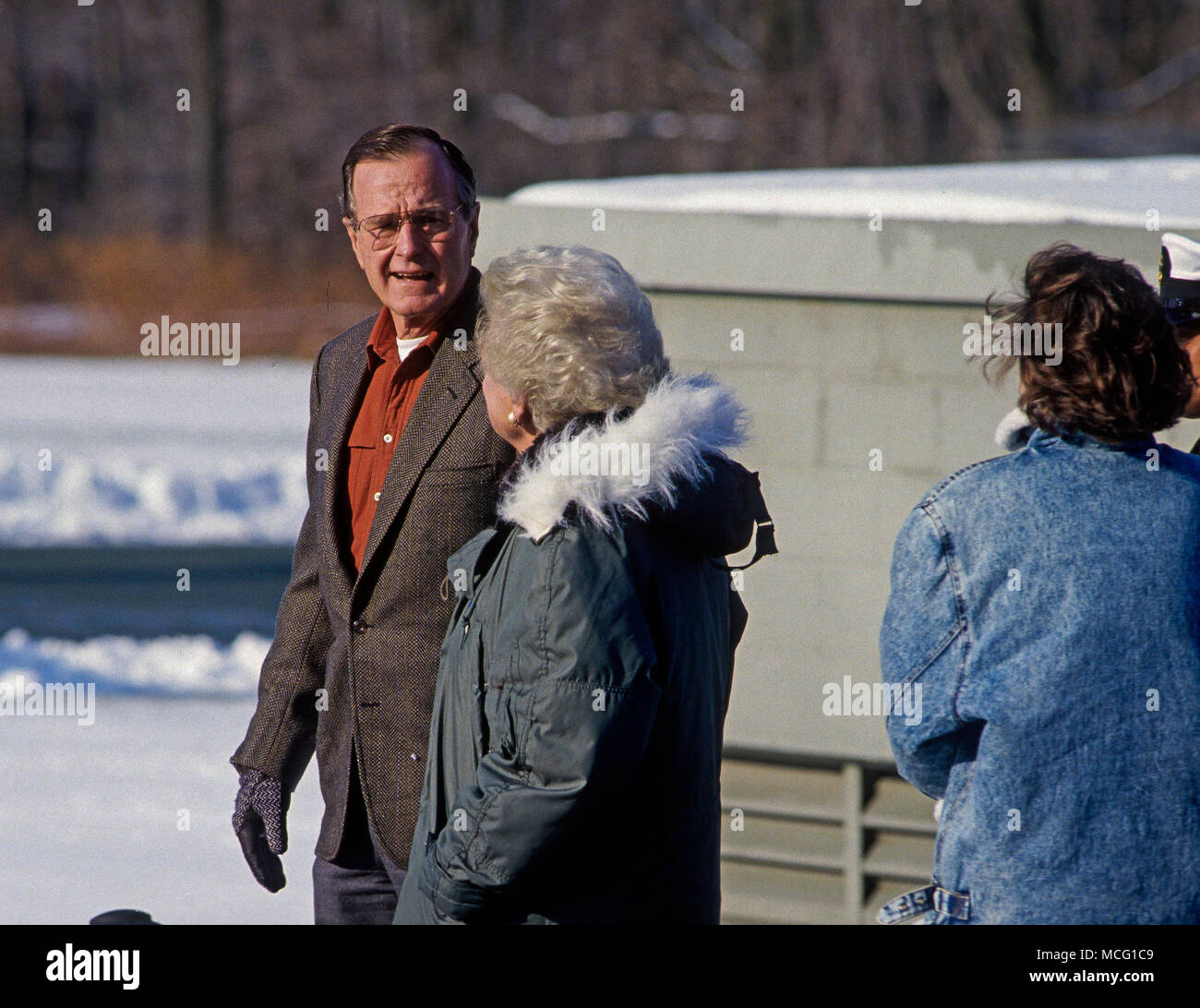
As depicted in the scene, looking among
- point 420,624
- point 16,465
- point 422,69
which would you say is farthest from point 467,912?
point 422,69

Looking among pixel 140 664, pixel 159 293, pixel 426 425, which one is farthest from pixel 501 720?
pixel 159 293

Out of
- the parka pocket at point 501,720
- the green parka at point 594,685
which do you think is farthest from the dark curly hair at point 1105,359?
the parka pocket at point 501,720

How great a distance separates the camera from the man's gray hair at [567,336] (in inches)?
85.8

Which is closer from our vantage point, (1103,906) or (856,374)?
(1103,906)

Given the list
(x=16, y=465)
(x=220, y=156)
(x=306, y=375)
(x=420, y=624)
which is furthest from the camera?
(x=220, y=156)

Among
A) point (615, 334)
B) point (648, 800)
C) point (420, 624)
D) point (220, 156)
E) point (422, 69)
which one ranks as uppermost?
point (422, 69)

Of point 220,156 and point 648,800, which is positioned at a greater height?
point 220,156

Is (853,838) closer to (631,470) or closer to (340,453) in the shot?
(340,453)

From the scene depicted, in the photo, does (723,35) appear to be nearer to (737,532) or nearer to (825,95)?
(825,95)

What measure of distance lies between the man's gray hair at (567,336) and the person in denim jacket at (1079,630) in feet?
1.65

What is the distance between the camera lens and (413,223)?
2.69m

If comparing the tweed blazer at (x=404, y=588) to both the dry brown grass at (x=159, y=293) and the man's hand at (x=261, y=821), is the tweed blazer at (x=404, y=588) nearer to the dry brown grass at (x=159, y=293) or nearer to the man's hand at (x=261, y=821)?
the man's hand at (x=261, y=821)

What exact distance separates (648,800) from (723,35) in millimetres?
23187

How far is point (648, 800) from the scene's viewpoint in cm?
218
